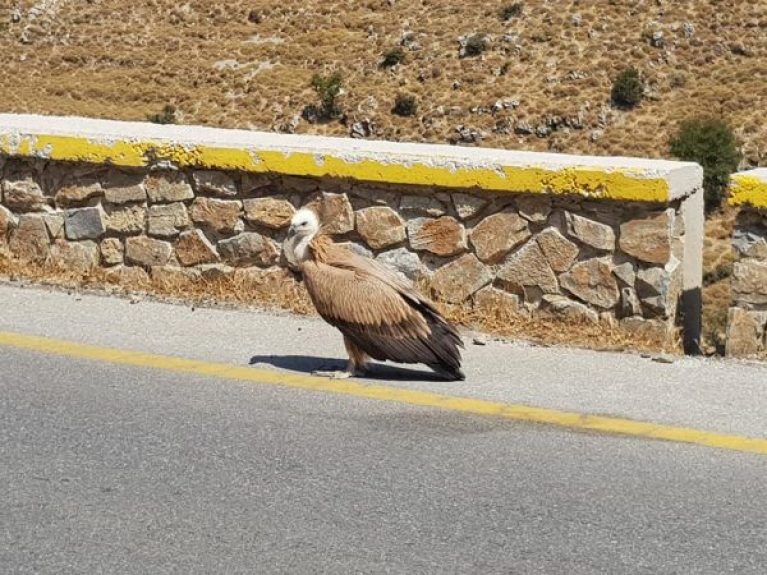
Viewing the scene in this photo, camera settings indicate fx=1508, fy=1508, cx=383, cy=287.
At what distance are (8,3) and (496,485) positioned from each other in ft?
250

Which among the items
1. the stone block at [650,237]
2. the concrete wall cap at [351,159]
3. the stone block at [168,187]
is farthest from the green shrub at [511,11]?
the stone block at [650,237]

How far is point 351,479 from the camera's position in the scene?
5191 millimetres

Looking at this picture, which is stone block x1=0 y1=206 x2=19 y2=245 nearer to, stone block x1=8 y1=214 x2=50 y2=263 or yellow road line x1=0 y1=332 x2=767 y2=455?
stone block x1=8 y1=214 x2=50 y2=263

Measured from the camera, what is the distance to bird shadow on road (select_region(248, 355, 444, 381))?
21.6ft

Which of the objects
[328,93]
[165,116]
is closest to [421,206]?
[165,116]

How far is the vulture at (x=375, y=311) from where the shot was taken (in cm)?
631

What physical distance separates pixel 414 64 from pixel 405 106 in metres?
3.64

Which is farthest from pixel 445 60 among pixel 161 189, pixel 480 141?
pixel 161 189

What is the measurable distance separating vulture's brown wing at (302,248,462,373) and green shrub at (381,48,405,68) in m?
63.5

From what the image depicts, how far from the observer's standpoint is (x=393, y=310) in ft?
20.7

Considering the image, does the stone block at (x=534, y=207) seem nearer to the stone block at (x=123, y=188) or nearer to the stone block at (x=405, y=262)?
the stone block at (x=405, y=262)

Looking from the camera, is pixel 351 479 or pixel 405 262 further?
pixel 405 262

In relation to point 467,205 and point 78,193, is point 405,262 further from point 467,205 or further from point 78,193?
point 78,193

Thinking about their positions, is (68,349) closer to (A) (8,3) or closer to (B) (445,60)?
(B) (445,60)
